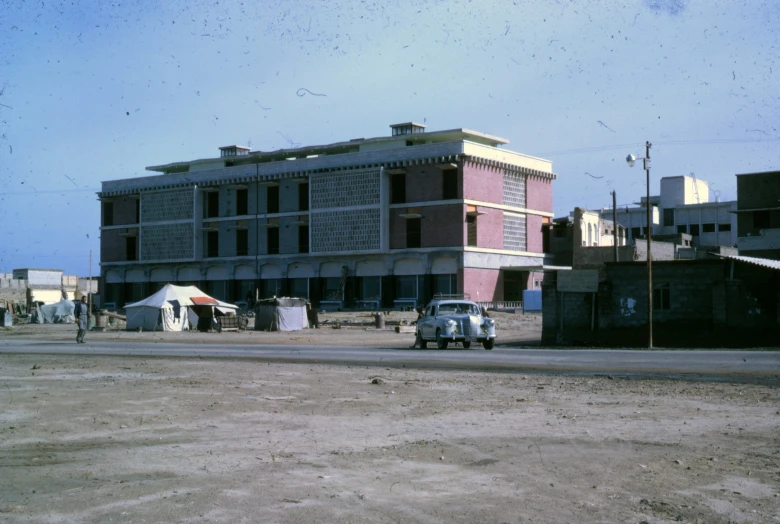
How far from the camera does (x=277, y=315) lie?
53.0m

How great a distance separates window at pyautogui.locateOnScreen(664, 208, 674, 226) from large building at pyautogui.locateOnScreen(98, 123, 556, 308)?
84.4 ft

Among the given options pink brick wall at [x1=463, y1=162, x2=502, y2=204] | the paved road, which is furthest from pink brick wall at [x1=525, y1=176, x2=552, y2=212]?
the paved road

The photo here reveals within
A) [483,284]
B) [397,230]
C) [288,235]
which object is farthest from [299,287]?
[483,284]

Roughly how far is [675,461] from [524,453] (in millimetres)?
1557

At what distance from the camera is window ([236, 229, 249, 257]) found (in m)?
84.4

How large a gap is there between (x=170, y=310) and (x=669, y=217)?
6823cm

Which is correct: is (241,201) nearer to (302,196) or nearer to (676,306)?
(302,196)

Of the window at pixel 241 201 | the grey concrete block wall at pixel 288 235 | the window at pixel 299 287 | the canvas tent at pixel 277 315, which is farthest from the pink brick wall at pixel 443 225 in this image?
the canvas tent at pixel 277 315

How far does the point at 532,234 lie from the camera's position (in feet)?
259

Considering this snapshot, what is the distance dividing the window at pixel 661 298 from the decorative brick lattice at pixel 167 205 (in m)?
61.1

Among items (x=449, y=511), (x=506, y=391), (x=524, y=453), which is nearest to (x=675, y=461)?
(x=524, y=453)

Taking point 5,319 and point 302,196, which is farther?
point 302,196

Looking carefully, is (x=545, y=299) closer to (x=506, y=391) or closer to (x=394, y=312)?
(x=506, y=391)

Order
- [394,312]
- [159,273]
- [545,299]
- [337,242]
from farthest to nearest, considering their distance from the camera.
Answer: [159,273] → [337,242] → [394,312] → [545,299]
